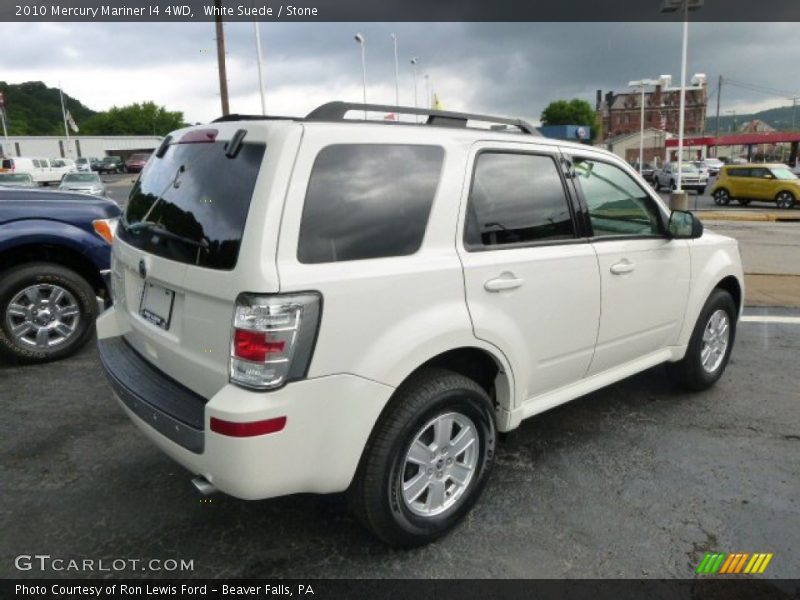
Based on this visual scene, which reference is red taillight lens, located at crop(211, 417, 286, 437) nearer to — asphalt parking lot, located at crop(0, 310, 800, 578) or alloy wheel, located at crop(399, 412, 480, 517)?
alloy wheel, located at crop(399, 412, 480, 517)

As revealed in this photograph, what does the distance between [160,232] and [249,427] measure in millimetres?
1079

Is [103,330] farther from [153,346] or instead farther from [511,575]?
[511,575]

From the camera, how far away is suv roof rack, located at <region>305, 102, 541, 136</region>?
249 cm

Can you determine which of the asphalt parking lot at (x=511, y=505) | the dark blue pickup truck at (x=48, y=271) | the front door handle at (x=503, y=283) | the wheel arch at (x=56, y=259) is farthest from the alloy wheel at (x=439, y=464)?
the wheel arch at (x=56, y=259)

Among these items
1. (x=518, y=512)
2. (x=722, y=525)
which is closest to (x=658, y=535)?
(x=722, y=525)

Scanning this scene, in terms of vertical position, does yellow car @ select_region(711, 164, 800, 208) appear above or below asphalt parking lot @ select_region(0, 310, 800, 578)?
above

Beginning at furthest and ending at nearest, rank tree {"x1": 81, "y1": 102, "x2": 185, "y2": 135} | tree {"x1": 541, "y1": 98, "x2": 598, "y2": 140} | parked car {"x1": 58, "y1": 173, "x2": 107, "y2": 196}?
tree {"x1": 81, "y1": 102, "x2": 185, "y2": 135} < tree {"x1": 541, "y1": 98, "x2": 598, "y2": 140} < parked car {"x1": 58, "y1": 173, "x2": 107, "y2": 196}

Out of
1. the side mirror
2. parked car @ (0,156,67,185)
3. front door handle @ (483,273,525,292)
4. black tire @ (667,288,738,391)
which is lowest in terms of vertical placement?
black tire @ (667,288,738,391)

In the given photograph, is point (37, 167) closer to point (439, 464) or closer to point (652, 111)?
point (439, 464)

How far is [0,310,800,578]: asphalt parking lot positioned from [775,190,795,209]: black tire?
21.9m

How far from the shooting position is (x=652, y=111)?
10512 centimetres

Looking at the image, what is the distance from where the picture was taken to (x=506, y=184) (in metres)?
2.85

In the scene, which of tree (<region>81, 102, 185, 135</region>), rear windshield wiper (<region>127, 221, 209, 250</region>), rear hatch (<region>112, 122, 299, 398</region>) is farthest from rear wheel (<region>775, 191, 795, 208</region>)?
tree (<region>81, 102, 185, 135</region>)

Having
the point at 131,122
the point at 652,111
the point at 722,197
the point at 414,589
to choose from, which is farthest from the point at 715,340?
the point at 131,122
